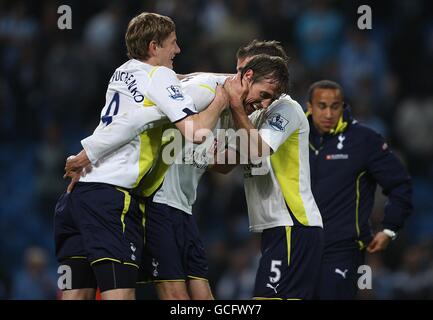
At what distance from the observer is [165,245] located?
5.47 m

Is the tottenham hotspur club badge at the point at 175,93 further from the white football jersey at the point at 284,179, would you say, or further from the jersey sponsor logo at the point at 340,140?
the jersey sponsor logo at the point at 340,140

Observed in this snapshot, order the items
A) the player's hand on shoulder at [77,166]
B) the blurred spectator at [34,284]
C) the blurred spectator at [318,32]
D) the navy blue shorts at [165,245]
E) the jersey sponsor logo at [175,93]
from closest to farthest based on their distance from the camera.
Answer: the jersey sponsor logo at [175,93], the player's hand on shoulder at [77,166], the navy blue shorts at [165,245], the blurred spectator at [34,284], the blurred spectator at [318,32]

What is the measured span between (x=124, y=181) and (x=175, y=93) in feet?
1.84

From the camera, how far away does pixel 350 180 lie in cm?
673

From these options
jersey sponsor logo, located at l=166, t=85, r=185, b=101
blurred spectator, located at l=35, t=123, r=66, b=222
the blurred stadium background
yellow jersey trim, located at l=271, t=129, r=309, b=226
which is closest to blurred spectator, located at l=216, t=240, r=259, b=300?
the blurred stadium background

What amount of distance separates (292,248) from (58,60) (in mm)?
6757

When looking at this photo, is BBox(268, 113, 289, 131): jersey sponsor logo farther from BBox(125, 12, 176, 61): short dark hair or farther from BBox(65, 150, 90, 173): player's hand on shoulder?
BBox(65, 150, 90, 173): player's hand on shoulder

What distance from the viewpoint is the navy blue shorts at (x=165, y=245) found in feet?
17.9

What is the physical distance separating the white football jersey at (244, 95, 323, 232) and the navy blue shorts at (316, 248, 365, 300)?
130 centimetres

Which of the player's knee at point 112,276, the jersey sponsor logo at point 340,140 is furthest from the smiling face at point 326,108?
the player's knee at point 112,276

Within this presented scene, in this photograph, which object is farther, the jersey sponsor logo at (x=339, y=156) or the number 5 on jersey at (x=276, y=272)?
the jersey sponsor logo at (x=339, y=156)

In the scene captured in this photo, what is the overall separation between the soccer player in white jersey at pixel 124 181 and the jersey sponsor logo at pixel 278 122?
315mm

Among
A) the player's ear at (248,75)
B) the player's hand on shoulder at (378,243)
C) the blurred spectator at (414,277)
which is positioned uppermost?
the player's ear at (248,75)

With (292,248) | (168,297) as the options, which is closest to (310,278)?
(292,248)
